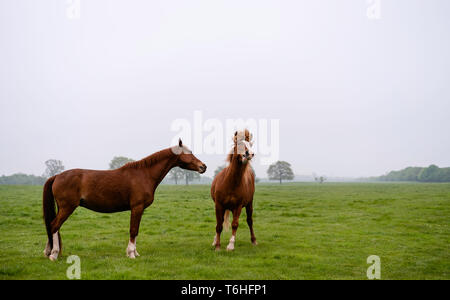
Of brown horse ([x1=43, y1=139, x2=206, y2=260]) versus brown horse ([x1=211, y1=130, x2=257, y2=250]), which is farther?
brown horse ([x1=211, y1=130, x2=257, y2=250])

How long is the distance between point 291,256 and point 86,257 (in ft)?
16.6

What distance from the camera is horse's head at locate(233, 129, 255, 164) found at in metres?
7.72

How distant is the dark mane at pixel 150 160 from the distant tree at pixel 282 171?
97.5 meters

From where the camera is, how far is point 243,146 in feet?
25.4

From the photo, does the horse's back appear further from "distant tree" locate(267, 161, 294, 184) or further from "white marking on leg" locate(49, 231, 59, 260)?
"distant tree" locate(267, 161, 294, 184)

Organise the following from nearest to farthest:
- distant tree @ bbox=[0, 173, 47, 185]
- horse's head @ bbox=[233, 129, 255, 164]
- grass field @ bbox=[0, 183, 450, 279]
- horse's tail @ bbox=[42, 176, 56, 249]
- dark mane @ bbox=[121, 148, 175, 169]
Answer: grass field @ bbox=[0, 183, 450, 279] → horse's tail @ bbox=[42, 176, 56, 249] → horse's head @ bbox=[233, 129, 255, 164] → dark mane @ bbox=[121, 148, 175, 169] → distant tree @ bbox=[0, 173, 47, 185]

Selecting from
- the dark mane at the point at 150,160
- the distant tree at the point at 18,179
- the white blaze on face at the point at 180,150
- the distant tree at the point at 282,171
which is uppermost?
the white blaze on face at the point at 180,150

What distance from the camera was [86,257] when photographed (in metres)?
7.62

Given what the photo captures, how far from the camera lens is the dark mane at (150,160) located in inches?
317

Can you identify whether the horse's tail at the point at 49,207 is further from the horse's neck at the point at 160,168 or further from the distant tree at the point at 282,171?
the distant tree at the point at 282,171

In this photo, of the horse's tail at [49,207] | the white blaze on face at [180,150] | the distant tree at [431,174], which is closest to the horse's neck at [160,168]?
the white blaze on face at [180,150]

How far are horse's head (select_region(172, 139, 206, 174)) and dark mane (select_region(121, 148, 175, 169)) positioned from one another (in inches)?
8.1

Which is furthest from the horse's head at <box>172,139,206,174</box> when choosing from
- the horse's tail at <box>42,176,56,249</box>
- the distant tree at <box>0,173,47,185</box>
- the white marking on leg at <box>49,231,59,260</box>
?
the distant tree at <box>0,173,47,185</box>
